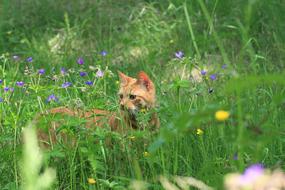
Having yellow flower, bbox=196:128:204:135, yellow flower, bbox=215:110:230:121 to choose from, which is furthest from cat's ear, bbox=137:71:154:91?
yellow flower, bbox=215:110:230:121

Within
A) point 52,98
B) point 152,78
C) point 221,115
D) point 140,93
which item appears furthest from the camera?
point 152,78

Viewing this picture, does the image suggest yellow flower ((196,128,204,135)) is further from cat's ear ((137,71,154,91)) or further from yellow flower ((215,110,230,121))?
yellow flower ((215,110,230,121))

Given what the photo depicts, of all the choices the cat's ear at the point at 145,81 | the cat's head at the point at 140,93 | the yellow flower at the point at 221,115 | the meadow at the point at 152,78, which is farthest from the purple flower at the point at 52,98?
the yellow flower at the point at 221,115

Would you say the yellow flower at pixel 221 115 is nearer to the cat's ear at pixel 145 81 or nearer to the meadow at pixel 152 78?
the meadow at pixel 152 78

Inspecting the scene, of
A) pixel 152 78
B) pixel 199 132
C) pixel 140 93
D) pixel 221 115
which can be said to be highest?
pixel 221 115

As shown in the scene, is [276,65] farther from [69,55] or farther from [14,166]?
[14,166]

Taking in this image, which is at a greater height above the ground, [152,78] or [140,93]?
[140,93]

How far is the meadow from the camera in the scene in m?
2.50

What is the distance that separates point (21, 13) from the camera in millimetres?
7422

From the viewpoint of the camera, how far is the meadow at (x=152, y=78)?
2501mm

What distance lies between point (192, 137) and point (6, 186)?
104cm

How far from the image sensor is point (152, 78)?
5.61m

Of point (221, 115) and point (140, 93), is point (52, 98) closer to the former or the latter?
point (140, 93)

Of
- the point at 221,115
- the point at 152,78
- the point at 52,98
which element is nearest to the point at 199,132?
the point at 52,98
